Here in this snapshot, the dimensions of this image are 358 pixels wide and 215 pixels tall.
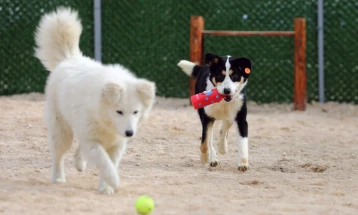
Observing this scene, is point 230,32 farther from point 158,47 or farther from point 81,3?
point 81,3

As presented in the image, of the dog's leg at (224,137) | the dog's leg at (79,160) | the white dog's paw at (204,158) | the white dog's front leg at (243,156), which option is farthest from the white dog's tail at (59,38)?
the dog's leg at (224,137)

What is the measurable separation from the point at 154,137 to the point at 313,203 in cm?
385

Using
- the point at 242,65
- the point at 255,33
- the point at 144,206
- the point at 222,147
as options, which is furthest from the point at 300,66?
the point at 144,206

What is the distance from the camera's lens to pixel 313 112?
11906 millimetres

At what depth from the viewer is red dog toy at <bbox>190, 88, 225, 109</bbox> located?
24.0ft

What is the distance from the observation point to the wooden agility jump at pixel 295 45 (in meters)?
11.7

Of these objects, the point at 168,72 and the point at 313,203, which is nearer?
the point at 313,203

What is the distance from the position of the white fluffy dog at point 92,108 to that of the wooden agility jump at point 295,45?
5408 mm

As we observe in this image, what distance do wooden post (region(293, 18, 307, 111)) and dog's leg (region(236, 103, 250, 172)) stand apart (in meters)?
4.51

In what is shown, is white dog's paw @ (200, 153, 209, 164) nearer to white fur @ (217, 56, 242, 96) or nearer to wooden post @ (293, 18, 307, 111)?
white fur @ (217, 56, 242, 96)

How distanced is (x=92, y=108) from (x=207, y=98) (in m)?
1.95

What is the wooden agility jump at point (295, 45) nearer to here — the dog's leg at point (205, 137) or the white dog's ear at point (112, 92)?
the dog's leg at point (205, 137)

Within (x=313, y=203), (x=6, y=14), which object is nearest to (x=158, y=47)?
(x=6, y=14)

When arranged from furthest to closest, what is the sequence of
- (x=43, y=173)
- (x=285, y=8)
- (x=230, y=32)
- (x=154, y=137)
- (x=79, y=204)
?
(x=285, y=8) < (x=230, y=32) < (x=154, y=137) < (x=43, y=173) < (x=79, y=204)
